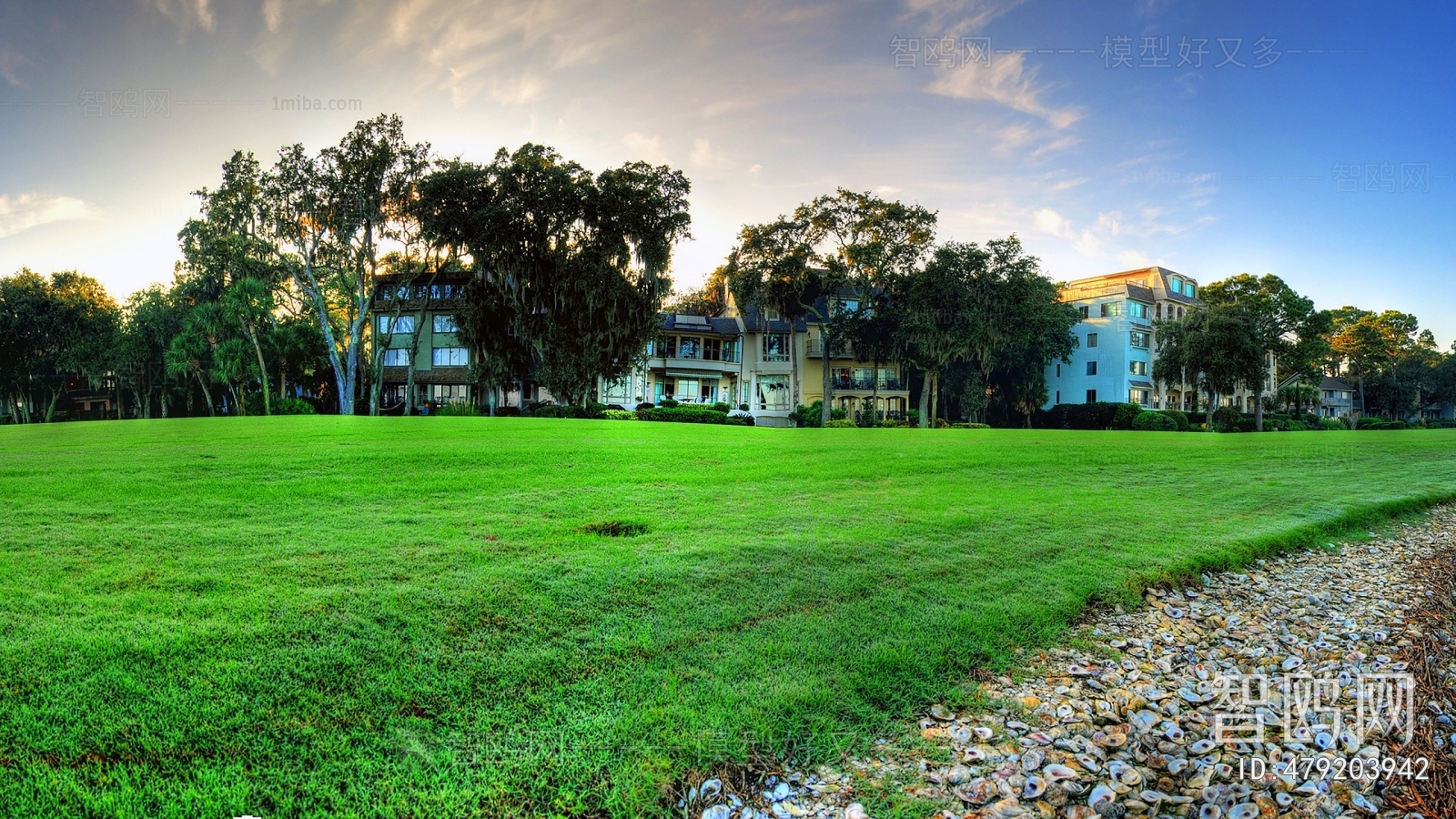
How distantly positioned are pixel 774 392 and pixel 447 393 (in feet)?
80.5

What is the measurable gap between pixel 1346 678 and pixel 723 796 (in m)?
5.12

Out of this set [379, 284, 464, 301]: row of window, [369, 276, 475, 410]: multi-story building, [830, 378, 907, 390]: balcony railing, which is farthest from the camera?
[830, 378, 907, 390]: balcony railing

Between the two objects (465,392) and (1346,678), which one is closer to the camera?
(1346,678)

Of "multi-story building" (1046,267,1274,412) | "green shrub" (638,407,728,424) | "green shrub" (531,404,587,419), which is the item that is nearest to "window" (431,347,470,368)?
"green shrub" (531,404,587,419)

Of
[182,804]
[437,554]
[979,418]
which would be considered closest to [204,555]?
[437,554]

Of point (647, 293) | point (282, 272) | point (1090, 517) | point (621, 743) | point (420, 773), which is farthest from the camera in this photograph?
point (282, 272)

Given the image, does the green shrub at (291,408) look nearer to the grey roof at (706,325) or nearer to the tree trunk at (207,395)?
the tree trunk at (207,395)

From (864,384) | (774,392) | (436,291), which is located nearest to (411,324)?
(436,291)

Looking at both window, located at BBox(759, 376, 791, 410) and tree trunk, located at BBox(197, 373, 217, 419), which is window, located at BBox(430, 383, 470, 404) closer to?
tree trunk, located at BBox(197, 373, 217, 419)

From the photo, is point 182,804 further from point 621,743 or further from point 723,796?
point 723,796

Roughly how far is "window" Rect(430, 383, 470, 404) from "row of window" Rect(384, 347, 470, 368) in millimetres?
1558

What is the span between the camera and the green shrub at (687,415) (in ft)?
119

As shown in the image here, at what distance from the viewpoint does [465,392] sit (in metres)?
49.8

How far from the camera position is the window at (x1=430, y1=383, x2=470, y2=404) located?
163ft
